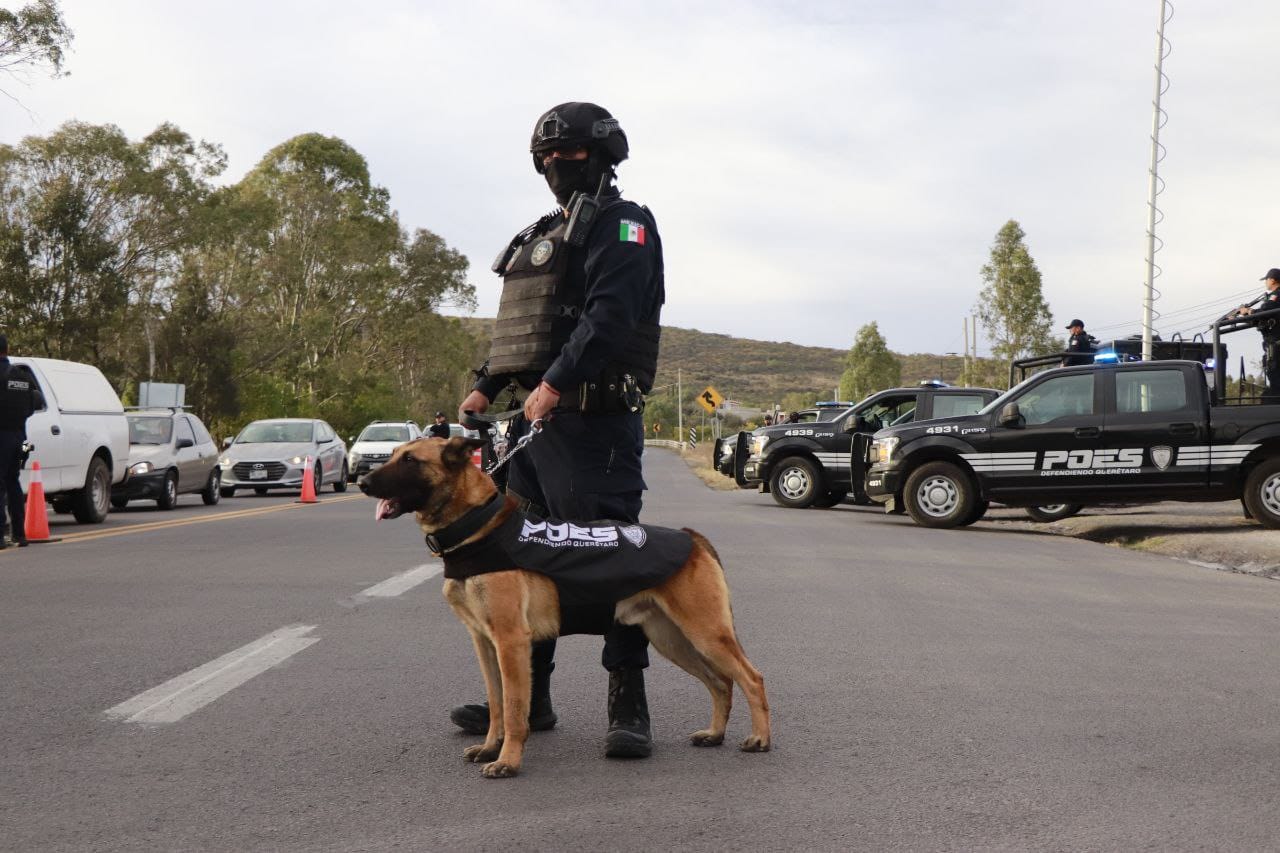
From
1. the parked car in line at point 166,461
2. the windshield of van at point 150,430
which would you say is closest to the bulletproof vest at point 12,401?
the parked car in line at point 166,461

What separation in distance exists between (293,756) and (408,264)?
55029 mm

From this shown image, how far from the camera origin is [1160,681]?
5.82 metres

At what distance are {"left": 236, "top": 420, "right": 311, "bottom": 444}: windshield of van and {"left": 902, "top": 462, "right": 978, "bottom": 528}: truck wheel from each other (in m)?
12.5

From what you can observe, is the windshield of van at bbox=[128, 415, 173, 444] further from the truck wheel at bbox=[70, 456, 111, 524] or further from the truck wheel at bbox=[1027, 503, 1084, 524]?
the truck wheel at bbox=[1027, 503, 1084, 524]

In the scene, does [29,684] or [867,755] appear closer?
[867,755]

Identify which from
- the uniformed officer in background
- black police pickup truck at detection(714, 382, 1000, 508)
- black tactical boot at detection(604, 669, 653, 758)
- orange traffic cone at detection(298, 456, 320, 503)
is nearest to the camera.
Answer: black tactical boot at detection(604, 669, 653, 758)

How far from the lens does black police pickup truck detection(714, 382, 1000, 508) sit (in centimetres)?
1869

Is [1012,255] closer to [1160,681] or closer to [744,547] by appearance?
[744,547]

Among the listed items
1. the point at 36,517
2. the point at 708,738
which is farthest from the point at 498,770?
the point at 36,517

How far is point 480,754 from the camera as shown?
4.18m

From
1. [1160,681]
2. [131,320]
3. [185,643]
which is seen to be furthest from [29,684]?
[131,320]

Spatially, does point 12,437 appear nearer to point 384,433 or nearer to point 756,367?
point 384,433

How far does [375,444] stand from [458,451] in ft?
82.6

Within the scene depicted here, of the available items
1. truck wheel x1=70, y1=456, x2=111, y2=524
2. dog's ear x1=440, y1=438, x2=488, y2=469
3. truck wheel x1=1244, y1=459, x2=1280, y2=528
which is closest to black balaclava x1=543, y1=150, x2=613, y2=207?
dog's ear x1=440, y1=438, x2=488, y2=469
